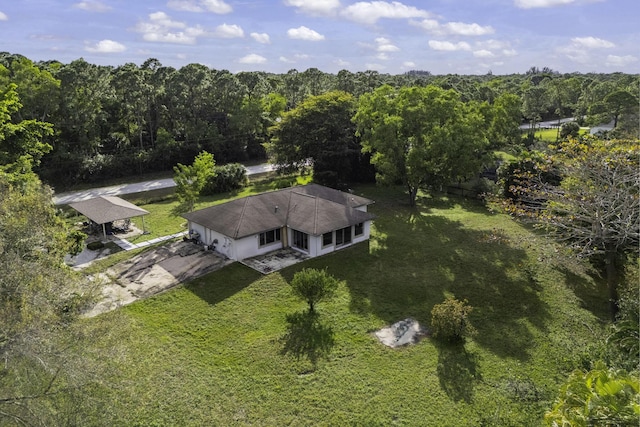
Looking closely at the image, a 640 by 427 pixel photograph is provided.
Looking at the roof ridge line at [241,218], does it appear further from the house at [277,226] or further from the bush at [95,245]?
the bush at [95,245]

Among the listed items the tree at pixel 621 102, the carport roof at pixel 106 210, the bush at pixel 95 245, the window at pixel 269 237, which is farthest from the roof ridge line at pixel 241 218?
the tree at pixel 621 102

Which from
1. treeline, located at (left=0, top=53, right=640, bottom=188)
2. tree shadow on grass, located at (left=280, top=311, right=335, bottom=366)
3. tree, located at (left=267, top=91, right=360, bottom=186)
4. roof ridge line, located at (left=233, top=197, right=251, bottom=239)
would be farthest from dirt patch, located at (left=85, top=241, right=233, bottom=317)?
treeline, located at (left=0, top=53, right=640, bottom=188)

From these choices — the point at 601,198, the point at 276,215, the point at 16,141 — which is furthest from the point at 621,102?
the point at 16,141

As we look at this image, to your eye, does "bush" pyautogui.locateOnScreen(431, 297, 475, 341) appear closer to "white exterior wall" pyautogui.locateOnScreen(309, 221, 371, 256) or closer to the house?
the house

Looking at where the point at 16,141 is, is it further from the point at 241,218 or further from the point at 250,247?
the point at 250,247

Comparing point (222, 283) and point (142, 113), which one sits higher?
point (142, 113)

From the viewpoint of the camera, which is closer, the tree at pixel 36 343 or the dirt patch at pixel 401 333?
the tree at pixel 36 343

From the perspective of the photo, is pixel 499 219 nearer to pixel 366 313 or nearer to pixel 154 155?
pixel 366 313

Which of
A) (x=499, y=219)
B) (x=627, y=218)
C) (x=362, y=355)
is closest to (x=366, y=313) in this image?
(x=362, y=355)
